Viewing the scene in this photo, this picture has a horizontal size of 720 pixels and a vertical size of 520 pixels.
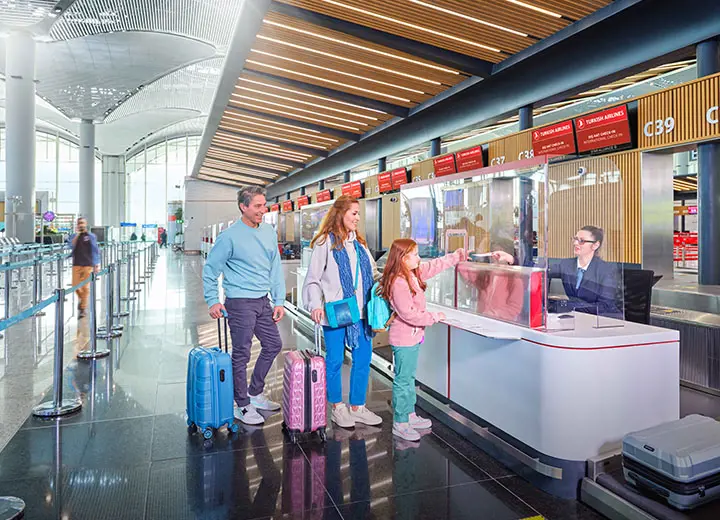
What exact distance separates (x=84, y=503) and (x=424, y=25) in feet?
21.3

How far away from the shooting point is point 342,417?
150 inches

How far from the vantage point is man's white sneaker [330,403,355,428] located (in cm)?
377

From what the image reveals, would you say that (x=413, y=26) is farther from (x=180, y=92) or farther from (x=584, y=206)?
(x=180, y=92)

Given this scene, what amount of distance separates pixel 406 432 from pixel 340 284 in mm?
1102

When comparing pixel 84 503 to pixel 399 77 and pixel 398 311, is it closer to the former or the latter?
pixel 398 311

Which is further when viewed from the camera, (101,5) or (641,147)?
(101,5)

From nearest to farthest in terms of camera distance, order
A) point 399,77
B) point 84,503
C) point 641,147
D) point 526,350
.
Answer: point 84,503, point 526,350, point 641,147, point 399,77

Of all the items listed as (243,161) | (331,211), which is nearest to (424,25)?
(331,211)

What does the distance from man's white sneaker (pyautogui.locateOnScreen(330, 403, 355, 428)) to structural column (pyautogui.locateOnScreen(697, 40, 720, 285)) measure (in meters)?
4.37

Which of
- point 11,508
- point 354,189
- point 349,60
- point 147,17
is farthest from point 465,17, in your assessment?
point 147,17

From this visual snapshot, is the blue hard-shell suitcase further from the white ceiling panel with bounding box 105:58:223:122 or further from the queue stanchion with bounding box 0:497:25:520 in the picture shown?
the white ceiling panel with bounding box 105:58:223:122

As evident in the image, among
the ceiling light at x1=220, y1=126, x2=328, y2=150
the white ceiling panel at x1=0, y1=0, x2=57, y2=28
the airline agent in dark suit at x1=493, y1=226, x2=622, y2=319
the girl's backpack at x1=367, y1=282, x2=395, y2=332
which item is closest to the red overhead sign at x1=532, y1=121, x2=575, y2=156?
the airline agent in dark suit at x1=493, y1=226, x2=622, y2=319

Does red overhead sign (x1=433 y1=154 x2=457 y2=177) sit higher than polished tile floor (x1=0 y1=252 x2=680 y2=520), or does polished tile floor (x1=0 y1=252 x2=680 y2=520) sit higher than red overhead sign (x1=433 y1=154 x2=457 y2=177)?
red overhead sign (x1=433 y1=154 x2=457 y2=177)

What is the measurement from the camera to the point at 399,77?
9211 millimetres
